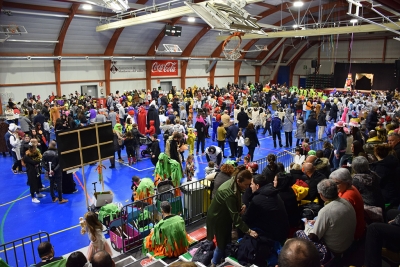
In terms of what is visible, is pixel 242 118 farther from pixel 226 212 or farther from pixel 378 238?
pixel 378 238

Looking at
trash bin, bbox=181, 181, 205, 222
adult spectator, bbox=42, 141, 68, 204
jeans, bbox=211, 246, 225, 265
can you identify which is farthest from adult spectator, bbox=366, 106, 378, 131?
adult spectator, bbox=42, 141, 68, 204

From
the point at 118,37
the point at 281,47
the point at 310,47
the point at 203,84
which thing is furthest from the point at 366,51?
the point at 118,37

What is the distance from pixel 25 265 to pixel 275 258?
14.6 ft

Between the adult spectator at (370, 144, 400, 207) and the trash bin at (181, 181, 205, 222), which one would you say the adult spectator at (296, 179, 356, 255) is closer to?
the adult spectator at (370, 144, 400, 207)

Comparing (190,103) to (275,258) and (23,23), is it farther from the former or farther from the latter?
(275,258)

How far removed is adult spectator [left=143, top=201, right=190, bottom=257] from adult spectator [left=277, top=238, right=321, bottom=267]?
3.00 meters

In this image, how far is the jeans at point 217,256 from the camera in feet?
13.2

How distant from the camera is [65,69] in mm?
21406

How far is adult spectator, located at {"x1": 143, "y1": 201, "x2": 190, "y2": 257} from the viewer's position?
473 cm

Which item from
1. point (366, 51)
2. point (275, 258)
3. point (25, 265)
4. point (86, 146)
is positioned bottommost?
point (25, 265)

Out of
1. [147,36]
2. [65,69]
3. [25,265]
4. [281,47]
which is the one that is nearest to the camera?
[25,265]

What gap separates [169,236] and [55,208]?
14.0 ft

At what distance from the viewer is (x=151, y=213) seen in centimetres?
608

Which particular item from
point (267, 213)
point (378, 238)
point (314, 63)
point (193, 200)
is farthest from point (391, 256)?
point (314, 63)
